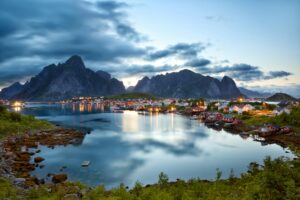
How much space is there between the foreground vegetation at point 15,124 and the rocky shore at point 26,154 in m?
3.18

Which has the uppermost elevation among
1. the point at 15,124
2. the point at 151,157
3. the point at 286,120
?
the point at 15,124

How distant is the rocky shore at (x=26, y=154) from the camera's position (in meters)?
32.0

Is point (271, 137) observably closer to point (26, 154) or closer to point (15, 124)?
point (26, 154)

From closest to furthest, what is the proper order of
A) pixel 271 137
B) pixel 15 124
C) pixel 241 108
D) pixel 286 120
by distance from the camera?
pixel 15 124
pixel 271 137
pixel 286 120
pixel 241 108

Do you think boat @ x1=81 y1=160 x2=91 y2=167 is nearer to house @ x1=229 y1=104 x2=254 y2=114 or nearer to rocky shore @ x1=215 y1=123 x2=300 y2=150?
rocky shore @ x1=215 y1=123 x2=300 y2=150

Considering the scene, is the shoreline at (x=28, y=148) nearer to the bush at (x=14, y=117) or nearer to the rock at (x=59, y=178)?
the rock at (x=59, y=178)

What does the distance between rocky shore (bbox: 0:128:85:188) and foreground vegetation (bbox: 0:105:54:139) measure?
3.18 meters

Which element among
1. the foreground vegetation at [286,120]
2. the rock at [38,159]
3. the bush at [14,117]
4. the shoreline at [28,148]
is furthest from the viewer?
the foreground vegetation at [286,120]

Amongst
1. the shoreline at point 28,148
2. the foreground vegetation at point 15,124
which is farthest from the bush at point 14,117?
the shoreline at point 28,148

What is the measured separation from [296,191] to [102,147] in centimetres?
5297

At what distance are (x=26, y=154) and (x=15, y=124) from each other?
25.4 m

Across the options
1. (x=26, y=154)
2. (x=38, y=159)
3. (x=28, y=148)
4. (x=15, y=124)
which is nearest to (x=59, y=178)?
(x=38, y=159)

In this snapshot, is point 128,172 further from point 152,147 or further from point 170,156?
point 152,147

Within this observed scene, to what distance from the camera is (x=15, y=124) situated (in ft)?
224
